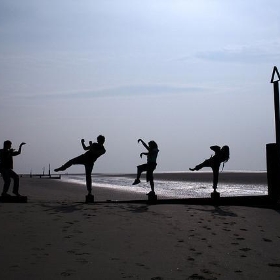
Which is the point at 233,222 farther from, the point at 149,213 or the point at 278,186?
the point at 278,186

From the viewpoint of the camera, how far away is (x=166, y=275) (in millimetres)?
5285

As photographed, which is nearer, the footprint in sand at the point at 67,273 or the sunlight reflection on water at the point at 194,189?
the footprint in sand at the point at 67,273

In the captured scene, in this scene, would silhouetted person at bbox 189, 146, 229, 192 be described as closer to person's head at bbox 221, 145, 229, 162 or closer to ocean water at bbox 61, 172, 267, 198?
person's head at bbox 221, 145, 229, 162

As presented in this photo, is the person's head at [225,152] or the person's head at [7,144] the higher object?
the person's head at [7,144]

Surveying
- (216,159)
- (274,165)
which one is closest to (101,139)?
(216,159)

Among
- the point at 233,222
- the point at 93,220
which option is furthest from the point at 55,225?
the point at 233,222

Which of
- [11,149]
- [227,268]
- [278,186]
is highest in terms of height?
[11,149]

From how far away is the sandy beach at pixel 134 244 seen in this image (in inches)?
211

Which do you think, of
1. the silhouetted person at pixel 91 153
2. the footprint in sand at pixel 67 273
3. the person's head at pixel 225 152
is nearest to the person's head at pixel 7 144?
the silhouetted person at pixel 91 153

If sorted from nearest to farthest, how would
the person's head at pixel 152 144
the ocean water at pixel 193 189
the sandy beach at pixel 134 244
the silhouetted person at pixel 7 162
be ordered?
1. the sandy beach at pixel 134 244
2. the silhouetted person at pixel 7 162
3. the person's head at pixel 152 144
4. the ocean water at pixel 193 189

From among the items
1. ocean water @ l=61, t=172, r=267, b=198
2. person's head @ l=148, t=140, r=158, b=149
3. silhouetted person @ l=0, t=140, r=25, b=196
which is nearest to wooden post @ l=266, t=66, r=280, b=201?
person's head @ l=148, t=140, r=158, b=149

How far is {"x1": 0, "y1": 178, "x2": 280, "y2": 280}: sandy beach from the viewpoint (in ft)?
17.5

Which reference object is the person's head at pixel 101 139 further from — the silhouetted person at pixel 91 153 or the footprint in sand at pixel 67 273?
the footprint in sand at pixel 67 273

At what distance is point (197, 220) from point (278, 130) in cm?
513
